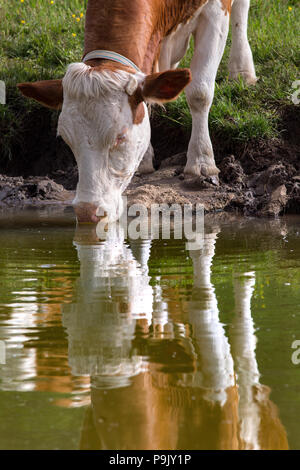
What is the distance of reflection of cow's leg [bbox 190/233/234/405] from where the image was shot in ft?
7.48

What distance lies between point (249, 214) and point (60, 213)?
161cm

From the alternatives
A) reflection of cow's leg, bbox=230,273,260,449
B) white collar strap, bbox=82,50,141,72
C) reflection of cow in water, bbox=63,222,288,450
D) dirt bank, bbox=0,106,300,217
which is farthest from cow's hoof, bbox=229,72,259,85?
reflection of cow's leg, bbox=230,273,260,449

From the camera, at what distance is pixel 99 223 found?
527 cm

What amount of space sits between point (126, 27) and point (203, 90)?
130 cm

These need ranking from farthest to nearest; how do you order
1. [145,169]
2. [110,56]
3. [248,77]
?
[248,77], [145,169], [110,56]

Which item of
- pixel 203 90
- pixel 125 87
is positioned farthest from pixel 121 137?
pixel 203 90

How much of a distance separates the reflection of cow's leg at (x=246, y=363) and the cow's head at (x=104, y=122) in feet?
6.53

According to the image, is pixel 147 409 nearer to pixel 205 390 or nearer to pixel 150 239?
pixel 205 390

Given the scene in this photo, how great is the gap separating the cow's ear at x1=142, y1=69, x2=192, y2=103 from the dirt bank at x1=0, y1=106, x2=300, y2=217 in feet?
3.84

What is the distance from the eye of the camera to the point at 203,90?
678 centimetres

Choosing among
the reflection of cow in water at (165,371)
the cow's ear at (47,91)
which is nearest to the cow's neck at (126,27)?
the cow's ear at (47,91)

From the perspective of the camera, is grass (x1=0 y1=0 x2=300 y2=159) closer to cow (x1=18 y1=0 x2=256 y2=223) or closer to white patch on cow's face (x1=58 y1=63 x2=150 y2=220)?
cow (x1=18 y1=0 x2=256 y2=223)

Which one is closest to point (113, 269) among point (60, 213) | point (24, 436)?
point (24, 436)

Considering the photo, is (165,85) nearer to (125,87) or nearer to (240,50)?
(125,87)
